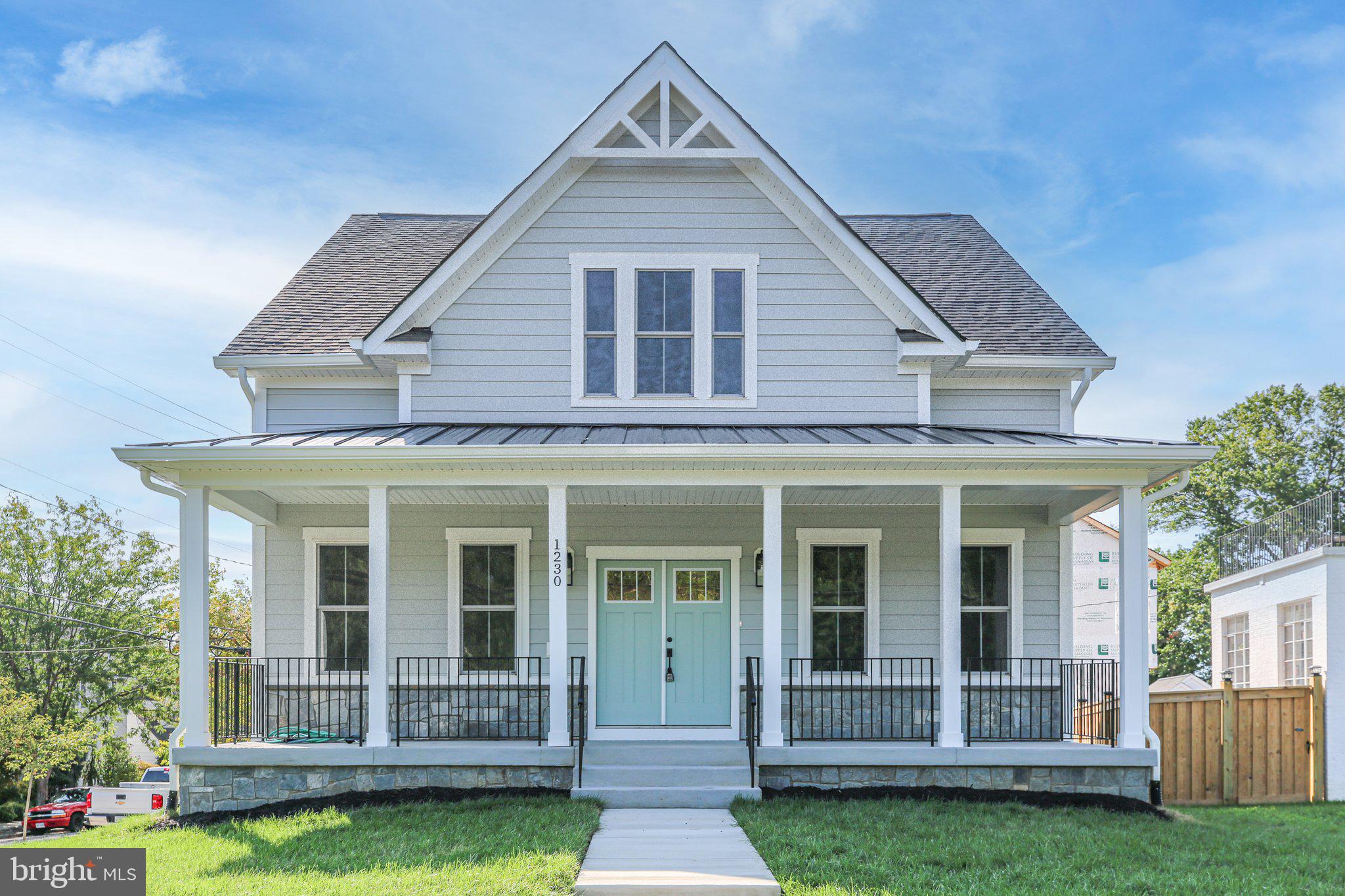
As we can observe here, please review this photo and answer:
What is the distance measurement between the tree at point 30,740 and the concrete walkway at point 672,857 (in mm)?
24985

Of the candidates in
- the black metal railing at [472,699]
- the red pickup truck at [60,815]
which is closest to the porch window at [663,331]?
the black metal railing at [472,699]

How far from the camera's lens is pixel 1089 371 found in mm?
12352

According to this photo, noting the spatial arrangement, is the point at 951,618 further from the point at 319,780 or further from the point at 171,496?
the point at 171,496

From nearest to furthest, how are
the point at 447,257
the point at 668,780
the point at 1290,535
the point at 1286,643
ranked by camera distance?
1. the point at 668,780
2. the point at 447,257
3. the point at 1286,643
4. the point at 1290,535

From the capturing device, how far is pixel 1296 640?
49.4 feet

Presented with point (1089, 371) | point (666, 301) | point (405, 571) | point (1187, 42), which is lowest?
point (405, 571)

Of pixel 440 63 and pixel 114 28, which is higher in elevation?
pixel 114 28

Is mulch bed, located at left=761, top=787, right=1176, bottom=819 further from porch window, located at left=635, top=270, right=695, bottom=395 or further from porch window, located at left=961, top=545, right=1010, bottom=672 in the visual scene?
porch window, located at left=635, top=270, right=695, bottom=395

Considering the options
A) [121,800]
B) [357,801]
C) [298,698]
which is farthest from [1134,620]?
[121,800]

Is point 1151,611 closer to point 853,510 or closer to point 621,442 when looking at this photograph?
point 853,510

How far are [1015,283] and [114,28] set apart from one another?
13.5m

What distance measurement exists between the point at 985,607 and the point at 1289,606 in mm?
6142

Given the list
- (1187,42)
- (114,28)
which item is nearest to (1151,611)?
(1187,42)

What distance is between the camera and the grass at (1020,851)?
6.89 metres
